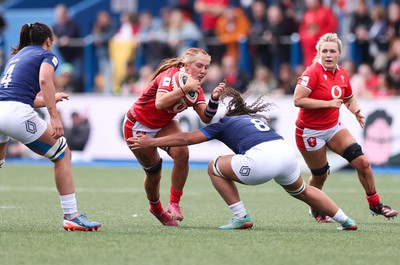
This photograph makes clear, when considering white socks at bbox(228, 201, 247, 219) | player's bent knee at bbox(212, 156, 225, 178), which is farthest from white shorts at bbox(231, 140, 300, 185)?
white socks at bbox(228, 201, 247, 219)

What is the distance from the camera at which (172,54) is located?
2102 centimetres

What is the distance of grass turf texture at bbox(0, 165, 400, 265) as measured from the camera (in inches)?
282

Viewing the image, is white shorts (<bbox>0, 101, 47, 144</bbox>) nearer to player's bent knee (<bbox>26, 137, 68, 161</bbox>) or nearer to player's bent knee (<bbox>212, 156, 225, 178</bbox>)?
player's bent knee (<bbox>26, 137, 68, 161</bbox>)

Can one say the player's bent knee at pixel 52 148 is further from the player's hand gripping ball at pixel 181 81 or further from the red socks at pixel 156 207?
the red socks at pixel 156 207

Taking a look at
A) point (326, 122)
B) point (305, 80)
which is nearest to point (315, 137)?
point (326, 122)

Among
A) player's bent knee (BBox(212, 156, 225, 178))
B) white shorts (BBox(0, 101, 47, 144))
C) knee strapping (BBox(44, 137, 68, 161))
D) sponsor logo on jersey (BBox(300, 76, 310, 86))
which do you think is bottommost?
player's bent knee (BBox(212, 156, 225, 178))

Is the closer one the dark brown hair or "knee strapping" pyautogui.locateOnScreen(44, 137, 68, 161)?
"knee strapping" pyautogui.locateOnScreen(44, 137, 68, 161)

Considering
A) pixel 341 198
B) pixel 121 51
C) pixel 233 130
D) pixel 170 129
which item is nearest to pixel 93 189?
pixel 341 198

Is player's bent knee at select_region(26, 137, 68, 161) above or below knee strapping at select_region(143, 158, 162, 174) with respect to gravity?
above

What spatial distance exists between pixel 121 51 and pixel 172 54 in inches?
57.2

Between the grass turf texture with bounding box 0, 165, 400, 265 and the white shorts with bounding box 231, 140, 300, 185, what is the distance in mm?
509

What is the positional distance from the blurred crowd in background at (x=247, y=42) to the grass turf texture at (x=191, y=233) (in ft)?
15.7

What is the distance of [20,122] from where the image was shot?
8.39 metres

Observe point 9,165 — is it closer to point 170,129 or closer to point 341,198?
point 341,198
